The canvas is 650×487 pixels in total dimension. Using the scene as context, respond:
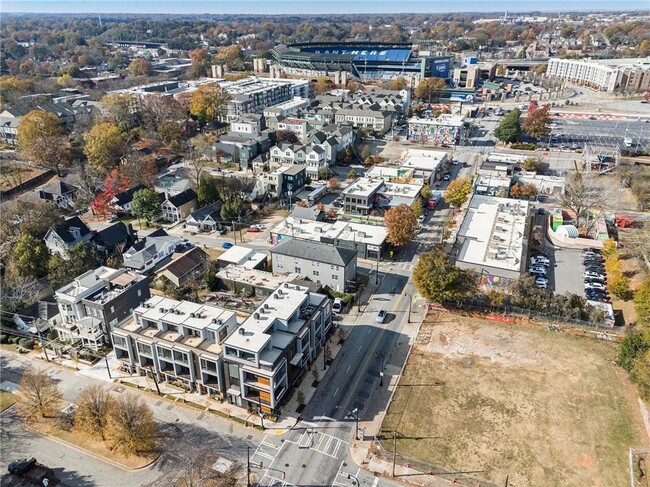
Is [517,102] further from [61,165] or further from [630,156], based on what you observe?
[61,165]

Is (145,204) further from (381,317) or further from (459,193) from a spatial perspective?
(459,193)

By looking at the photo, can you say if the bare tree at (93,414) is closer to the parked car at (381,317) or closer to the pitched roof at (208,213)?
the parked car at (381,317)

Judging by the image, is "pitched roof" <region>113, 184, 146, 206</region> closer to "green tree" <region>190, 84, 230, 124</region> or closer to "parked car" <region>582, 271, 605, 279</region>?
"green tree" <region>190, 84, 230, 124</region>

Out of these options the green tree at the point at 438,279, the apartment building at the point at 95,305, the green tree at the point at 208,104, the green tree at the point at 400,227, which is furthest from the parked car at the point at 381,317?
the green tree at the point at 208,104

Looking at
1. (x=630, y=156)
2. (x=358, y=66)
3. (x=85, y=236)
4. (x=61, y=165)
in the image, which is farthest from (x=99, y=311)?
(x=358, y=66)

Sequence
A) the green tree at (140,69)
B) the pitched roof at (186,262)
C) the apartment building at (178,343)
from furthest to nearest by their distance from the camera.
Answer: the green tree at (140,69) < the pitched roof at (186,262) < the apartment building at (178,343)
